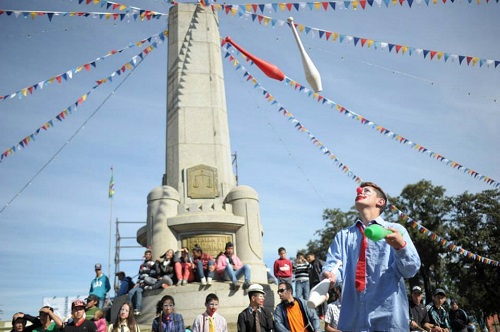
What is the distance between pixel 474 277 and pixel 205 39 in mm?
23340

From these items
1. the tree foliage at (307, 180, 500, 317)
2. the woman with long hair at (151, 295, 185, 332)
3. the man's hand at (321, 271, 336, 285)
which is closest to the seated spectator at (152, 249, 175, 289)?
the woman with long hair at (151, 295, 185, 332)

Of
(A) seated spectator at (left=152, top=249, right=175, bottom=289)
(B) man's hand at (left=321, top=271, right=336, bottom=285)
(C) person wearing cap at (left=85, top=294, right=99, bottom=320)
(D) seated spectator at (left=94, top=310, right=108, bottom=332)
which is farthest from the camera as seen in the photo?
(A) seated spectator at (left=152, top=249, right=175, bottom=289)

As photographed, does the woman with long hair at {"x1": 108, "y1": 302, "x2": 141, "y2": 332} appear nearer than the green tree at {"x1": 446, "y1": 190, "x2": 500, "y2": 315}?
Yes

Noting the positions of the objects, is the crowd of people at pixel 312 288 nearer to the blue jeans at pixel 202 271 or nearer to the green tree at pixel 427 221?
the blue jeans at pixel 202 271

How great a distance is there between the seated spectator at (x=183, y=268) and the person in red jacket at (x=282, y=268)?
2143mm

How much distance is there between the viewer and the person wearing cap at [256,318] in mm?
7801

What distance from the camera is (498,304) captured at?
2900cm

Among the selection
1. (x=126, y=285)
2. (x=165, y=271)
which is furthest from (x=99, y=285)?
(x=165, y=271)

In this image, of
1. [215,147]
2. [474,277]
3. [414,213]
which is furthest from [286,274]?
[414,213]

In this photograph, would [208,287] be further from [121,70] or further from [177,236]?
[121,70]

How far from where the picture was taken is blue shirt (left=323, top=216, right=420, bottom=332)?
11.8 ft

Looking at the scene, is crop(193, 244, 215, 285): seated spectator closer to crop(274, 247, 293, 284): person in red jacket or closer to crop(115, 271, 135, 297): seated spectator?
crop(274, 247, 293, 284): person in red jacket

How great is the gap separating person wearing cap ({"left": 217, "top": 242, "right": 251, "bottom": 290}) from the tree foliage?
68.0 feet

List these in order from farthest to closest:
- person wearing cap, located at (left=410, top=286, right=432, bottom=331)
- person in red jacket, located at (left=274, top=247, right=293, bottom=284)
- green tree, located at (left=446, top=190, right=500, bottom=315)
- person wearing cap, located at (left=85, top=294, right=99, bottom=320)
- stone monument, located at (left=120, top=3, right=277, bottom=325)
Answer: green tree, located at (left=446, top=190, right=500, bottom=315) → stone monument, located at (left=120, top=3, right=277, bottom=325) → person in red jacket, located at (left=274, top=247, right=293, bottom=284) → person wearing cap, located at (left=85, top=294, right=99, bottom=320) → person wearing cap, located at (left=410, top=286, right=432, bottom=331)
